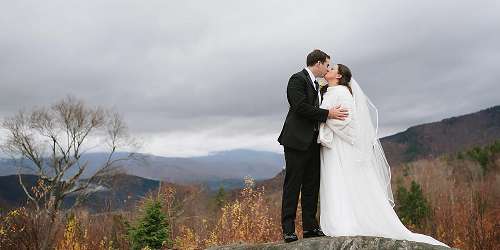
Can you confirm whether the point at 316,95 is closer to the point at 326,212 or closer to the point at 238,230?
the point at 326,212

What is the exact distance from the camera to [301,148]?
15.8 ft

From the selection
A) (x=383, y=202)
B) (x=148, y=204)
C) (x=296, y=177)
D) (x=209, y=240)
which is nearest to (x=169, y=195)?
(x=209, y=240)

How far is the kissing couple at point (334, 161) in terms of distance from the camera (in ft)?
15.8

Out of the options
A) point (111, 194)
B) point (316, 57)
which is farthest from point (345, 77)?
point (111, 194)

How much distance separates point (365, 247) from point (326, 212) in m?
0.66

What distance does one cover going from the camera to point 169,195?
789 centimetres

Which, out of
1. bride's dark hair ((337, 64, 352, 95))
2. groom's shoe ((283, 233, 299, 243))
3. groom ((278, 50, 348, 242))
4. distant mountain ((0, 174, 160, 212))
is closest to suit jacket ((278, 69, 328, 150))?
groom ((278, 50, 348, 242))

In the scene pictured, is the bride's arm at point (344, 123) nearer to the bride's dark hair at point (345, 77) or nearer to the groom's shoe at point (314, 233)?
the bride's dark hair at point (345, 77)

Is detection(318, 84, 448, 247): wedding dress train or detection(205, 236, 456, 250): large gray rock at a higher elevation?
detection(318, 84, 448, 247): wedding dress train

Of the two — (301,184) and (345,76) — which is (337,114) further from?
(301,184)

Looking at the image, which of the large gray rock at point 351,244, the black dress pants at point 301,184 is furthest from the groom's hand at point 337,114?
the large gray rock at point 351,244

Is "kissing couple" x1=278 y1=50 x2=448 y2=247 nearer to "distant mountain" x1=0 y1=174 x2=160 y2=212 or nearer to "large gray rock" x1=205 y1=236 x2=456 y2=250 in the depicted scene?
"large gray rock" x1=205 y1=236 x2=456 y2=250

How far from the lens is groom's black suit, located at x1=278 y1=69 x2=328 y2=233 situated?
4.84 metres

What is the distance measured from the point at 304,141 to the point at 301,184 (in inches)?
21.9
